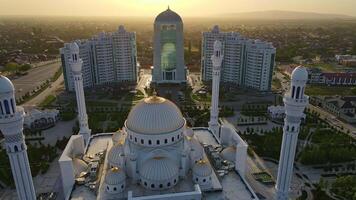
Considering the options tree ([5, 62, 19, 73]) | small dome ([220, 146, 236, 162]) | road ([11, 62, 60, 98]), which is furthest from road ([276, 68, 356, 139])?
tree ([5, 62, 19, 73])

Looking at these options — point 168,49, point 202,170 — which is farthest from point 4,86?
point 168,49

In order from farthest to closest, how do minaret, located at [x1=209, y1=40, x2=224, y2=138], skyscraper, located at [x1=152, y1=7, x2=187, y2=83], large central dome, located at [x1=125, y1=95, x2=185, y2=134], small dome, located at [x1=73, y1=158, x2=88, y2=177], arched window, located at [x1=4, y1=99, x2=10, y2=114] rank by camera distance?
skyscraper, located at [x1=152, y1=7, x2=187, y2=83] → minaret, located at [x1=209, y1=40, x2=224, y2=138] → small dome, located at [x1=73, y1=158, x2=88, y2=177] → large central dome, located at [x1=125, y1=95, x2=185, y2=134] → arched window, located at [x1=4, y1=99, x2=10, y2=114]

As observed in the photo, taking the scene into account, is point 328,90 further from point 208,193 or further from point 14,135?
point 14,135

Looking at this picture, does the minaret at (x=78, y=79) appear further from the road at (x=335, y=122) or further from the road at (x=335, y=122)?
the road at (x=335, y=122)

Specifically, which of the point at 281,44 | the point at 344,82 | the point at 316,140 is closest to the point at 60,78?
the point at 316,140

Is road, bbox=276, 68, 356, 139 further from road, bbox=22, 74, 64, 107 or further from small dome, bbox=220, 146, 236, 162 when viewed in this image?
road, bbox=22, 74, 64, 107

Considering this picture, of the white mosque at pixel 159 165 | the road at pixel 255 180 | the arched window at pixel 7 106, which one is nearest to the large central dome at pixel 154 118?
the white mosque at pixel 159 165
